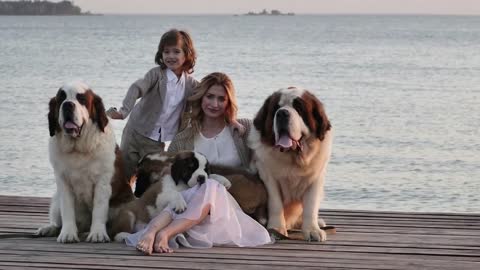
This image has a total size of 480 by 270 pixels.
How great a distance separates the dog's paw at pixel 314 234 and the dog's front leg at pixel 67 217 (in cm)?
159

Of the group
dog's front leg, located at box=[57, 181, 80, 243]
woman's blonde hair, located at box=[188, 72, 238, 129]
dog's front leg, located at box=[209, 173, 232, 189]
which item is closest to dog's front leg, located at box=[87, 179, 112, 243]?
dog's front leg, located at box=[57, 181, 80, 243]

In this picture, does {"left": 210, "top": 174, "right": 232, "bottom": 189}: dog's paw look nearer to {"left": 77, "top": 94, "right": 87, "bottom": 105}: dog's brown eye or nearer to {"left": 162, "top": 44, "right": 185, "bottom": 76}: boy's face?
{"left": 77, "top": 94, "right": 87, "bottom": 105}: dog's brown eye

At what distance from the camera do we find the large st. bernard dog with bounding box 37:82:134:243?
628cm

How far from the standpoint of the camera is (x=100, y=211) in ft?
21.2

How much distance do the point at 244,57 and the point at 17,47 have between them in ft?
58.4

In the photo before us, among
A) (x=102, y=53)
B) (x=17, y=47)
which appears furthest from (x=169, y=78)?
(x=17, y=47)

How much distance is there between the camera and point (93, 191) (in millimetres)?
6516

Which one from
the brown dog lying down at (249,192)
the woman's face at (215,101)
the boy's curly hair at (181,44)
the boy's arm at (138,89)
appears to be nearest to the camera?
the brown dog lying down at (249,192)

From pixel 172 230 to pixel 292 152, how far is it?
1.02m

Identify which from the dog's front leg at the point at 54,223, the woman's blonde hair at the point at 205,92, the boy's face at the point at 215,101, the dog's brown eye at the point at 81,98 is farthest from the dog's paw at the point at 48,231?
the boy's face at the point at 215,101

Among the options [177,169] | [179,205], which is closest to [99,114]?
[177,169]

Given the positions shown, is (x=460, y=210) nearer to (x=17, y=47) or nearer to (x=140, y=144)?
(x=140, y=144)

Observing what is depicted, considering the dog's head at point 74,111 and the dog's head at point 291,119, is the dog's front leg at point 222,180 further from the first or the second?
the dog's head at point 74,111

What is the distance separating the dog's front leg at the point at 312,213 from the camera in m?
6.62
